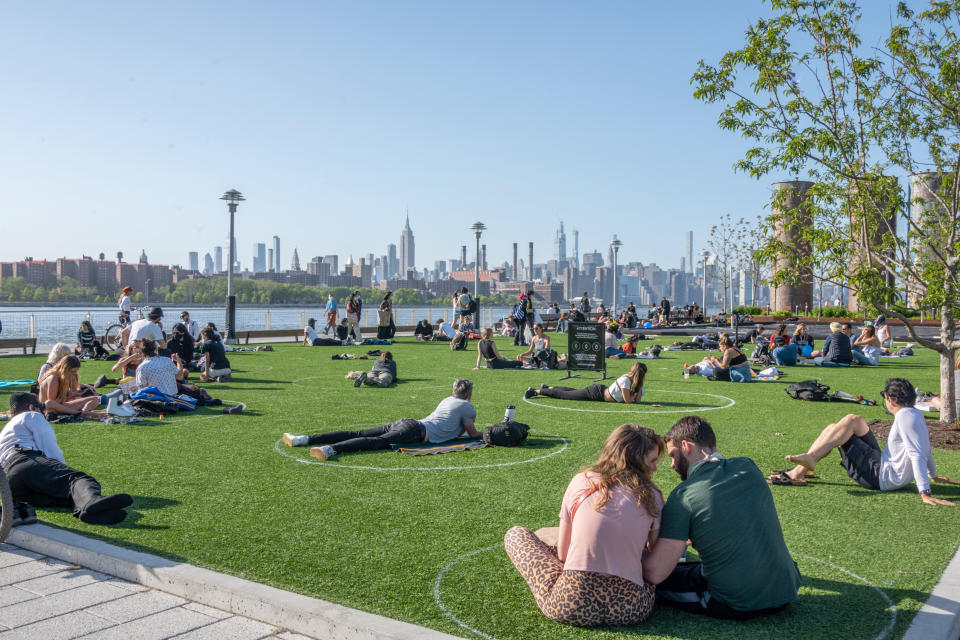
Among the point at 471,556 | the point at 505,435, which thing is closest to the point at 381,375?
the point at 505,435

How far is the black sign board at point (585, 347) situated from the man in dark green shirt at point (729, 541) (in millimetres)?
12755

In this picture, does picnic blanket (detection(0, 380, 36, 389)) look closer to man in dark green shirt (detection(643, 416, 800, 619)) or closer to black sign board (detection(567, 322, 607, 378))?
black sign board (detection(567, 322, 607, 378))

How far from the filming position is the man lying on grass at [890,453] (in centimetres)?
699

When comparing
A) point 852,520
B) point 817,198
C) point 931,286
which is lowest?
point 852,520

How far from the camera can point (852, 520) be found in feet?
21.1

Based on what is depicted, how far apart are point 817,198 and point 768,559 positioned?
754cm

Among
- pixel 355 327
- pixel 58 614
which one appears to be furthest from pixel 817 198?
pixel 355 327

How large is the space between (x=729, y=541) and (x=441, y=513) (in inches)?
114

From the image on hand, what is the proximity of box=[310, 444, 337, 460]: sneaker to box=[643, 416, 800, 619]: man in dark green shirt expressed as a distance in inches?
196

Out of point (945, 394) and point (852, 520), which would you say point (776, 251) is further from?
point (852, 520)

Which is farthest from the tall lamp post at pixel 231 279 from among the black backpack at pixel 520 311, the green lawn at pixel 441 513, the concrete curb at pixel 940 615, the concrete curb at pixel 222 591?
the concrete curb at pixel 940 615

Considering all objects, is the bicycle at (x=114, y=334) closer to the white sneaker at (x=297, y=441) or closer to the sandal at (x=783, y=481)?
the white sneaker at (x=297, y=441)

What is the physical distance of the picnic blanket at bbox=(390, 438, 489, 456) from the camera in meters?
9.00

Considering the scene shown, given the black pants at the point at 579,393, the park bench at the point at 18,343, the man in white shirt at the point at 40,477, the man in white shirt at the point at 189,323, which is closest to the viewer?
the man in white shirt at the point at 40,477
